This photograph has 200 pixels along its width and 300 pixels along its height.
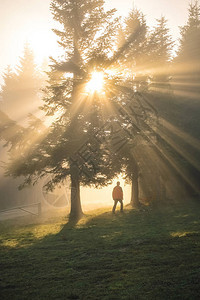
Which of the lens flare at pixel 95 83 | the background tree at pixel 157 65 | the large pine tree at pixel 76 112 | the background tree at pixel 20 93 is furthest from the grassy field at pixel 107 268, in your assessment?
the background tree at pixel 20 93

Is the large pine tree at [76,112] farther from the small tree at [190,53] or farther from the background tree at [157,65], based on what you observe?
the small tree at [190,53]

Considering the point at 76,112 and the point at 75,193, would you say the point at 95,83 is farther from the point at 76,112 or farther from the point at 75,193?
the point at 75,193

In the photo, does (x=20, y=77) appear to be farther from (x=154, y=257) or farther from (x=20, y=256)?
(x=154, y=257)

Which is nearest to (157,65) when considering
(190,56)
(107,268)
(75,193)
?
(190,56)

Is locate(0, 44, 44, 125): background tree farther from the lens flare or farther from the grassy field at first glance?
the grassy field

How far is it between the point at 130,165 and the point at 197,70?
47.8 ft

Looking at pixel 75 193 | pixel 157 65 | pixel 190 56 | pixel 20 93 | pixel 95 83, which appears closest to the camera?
pixel 95 83

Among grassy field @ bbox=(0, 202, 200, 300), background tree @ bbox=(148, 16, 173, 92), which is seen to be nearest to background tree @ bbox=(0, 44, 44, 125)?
background tree @ bbox=(148, 16, 173, 92)

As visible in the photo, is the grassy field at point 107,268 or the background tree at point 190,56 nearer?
the grassy field at point 107,268

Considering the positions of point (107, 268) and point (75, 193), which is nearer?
point (107, 268)

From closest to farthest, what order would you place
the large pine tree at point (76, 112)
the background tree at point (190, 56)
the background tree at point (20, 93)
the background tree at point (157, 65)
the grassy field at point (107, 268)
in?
the grassy field at point (107, 268) → the large pine tree at point (76, 112) → the background tree at point (157, 65) → the background tree at point (190, 56) → the background tree at point (20, 93)

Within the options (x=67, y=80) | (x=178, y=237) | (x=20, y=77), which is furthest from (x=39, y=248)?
(x=20, y=77)

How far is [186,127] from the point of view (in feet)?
70.7

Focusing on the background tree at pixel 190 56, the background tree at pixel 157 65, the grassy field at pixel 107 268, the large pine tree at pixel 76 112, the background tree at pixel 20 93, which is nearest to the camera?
the grassy field at pixel 107 268
